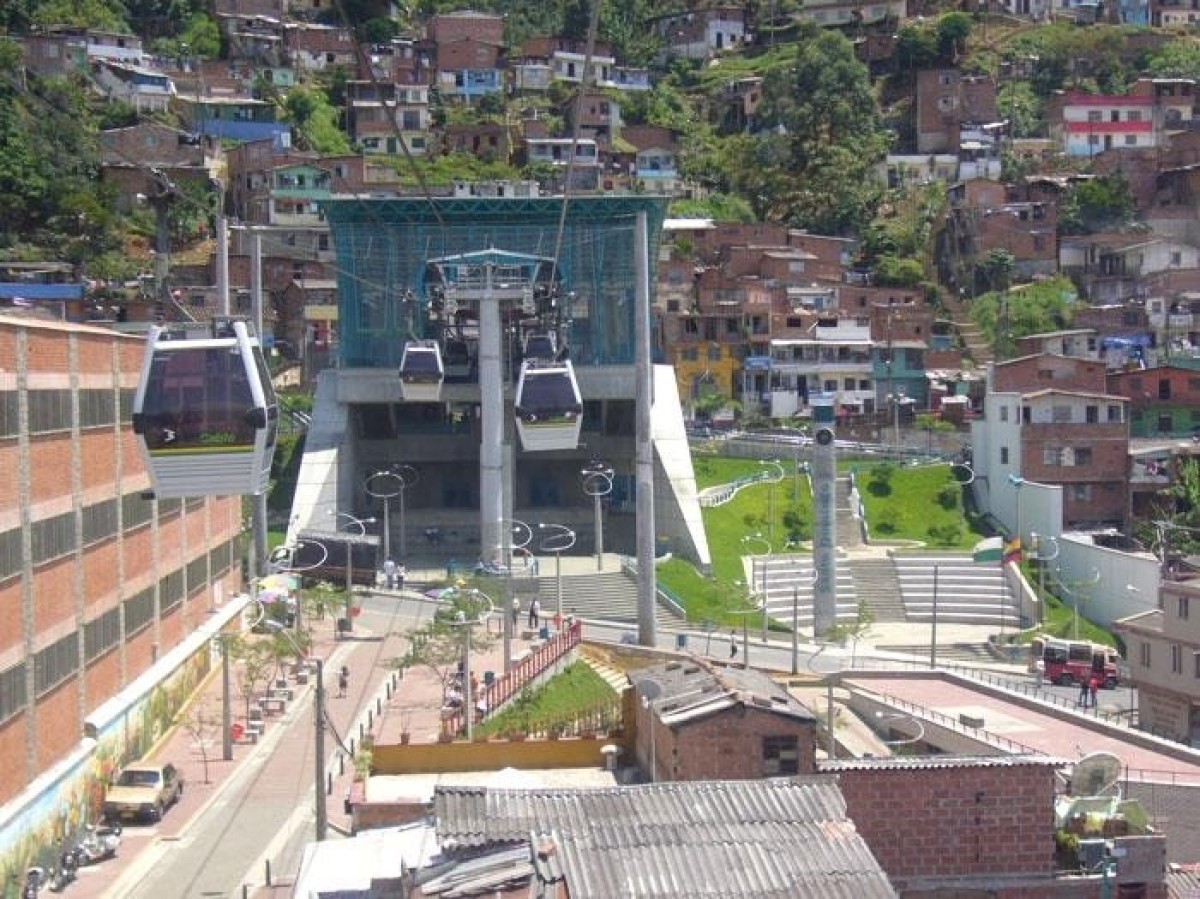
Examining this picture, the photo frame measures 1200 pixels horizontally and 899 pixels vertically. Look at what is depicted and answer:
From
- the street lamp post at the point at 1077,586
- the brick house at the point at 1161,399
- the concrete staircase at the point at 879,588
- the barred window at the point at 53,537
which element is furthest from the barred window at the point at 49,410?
the brick house at the point at 1161,399

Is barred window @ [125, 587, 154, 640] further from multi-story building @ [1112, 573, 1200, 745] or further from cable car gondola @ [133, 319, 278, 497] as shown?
multi-story building @ [1112, 573, 1200, 745]

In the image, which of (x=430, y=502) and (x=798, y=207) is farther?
(x=798, y=207)

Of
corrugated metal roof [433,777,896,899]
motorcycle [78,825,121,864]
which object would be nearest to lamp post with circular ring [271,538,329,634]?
motorcycle [78,825,121,864]

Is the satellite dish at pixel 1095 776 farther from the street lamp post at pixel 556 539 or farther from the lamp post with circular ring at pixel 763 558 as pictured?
the street lamp post at pixel 556 539

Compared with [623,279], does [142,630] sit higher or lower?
lower

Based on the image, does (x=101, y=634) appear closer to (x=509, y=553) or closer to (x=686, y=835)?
(x=509, y=553)

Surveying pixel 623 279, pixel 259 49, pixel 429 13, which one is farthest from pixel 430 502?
pixel 429 13

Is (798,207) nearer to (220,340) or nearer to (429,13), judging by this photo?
(429,13)
